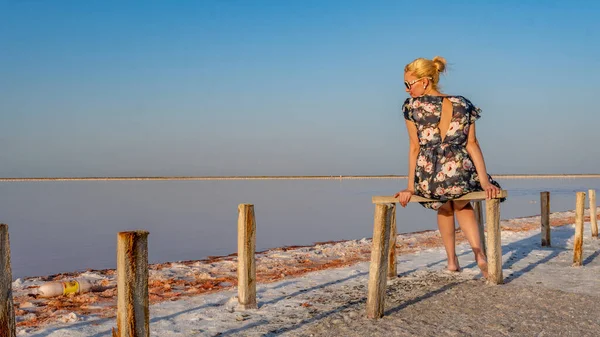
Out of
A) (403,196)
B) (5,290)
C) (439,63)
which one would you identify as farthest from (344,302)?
(5,290)

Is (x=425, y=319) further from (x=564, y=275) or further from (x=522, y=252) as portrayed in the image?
(x=522, y=252)

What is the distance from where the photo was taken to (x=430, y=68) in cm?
Answer: 606

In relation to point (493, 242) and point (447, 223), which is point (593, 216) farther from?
point (493, 242)

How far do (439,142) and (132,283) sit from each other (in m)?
3.80

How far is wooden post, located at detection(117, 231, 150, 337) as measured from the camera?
3.37m

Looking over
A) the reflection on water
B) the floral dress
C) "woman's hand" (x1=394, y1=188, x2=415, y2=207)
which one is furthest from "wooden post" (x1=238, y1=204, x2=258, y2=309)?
the reflection on water

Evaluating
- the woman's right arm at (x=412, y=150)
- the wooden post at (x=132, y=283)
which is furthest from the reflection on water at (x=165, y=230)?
the wooden post at (x=132, y=283)

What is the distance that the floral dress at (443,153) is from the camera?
5906mm

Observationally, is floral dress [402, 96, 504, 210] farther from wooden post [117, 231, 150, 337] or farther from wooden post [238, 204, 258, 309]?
wooden post [117, 231, 150, 337]

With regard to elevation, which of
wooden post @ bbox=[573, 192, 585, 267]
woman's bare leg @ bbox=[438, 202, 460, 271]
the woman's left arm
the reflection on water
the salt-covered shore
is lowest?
the reflection on water

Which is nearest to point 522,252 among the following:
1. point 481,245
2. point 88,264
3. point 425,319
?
point 481,245

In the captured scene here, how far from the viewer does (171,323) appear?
5246mm

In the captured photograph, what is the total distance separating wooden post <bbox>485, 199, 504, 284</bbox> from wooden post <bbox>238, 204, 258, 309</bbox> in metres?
2.45

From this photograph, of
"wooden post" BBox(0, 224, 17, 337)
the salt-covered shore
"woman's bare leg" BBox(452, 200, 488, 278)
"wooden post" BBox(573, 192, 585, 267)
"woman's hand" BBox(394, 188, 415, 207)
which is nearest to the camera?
"wooden post" BBox(0, 224, 17, 337)
